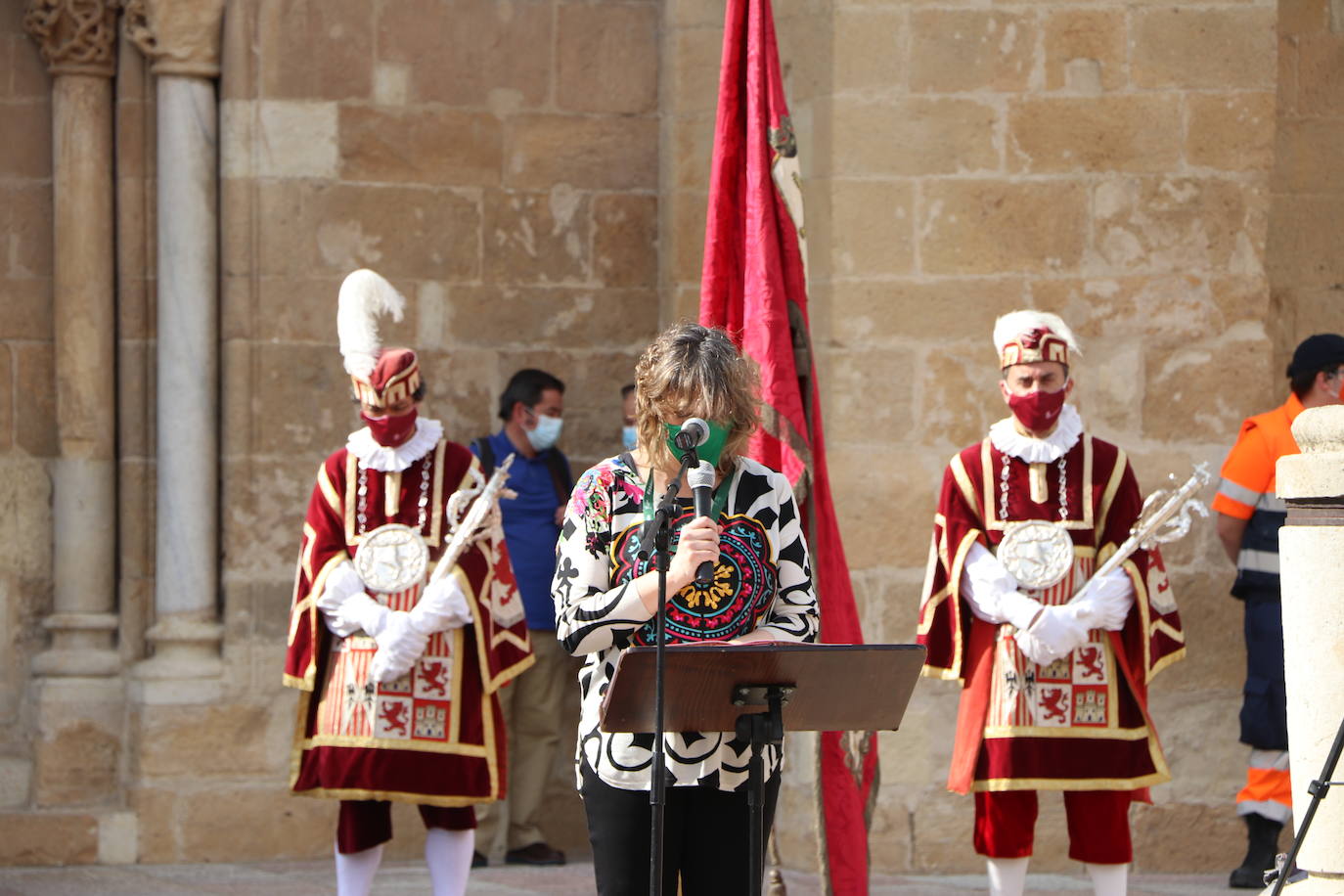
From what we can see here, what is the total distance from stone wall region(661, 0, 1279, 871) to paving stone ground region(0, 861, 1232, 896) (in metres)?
0.13

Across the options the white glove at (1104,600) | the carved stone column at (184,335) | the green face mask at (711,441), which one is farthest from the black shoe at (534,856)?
the green face mask at (711,441)

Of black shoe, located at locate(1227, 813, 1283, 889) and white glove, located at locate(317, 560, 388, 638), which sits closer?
white glove, located at locate(317, 560, 388, 638)

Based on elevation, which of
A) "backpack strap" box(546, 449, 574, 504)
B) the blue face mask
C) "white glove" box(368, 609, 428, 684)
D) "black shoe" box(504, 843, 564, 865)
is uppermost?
the blue face mask

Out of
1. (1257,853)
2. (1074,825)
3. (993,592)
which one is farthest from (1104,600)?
(1257,853)

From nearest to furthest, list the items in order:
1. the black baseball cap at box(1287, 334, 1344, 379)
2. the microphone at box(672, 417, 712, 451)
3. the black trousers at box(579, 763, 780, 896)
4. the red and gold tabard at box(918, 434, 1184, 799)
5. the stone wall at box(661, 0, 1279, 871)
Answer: the microphone at box(672, 417, 712, 451) < the black trousers at box(579, 763, 780, 896) < the red and gold tabard at box(918, 434, 1184, 799) < the black baseball cap at box(1287, 334, 1344, 379) < the stone wall at box(661, 0, 1279, 871)

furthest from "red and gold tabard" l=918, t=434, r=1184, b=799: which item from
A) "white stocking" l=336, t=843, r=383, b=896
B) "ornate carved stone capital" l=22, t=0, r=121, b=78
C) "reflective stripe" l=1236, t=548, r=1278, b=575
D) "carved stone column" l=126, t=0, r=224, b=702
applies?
"ornate carved stone capital" l=22, t=0, r=121, b=78

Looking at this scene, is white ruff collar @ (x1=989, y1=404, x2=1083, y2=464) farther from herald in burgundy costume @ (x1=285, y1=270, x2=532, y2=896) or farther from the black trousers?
the black trousers

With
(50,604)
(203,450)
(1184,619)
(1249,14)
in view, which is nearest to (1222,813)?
(1184,619)

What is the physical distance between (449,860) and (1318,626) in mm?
2601

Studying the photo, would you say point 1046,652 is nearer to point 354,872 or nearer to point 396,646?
point 396,646

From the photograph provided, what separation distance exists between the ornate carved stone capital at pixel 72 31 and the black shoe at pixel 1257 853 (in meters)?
4.85

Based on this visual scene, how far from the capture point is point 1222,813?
6.80 m

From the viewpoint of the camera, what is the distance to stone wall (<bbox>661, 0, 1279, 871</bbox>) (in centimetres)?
670

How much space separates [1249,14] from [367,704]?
3840 mm
